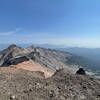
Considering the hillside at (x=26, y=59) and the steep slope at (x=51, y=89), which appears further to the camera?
the hillside at (x=26, y=59)

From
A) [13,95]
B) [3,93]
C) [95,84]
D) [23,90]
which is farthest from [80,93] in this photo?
[3,93]

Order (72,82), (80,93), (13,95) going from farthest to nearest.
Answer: (72,82), (80,93), (13,95)

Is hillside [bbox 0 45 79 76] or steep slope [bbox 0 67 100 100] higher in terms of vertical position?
steep slope [bbox 0 67 100 100]

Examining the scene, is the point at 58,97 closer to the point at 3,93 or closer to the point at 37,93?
the point at 37,93

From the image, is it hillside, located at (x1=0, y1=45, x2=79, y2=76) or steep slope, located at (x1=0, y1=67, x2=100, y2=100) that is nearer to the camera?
steep slope, located at (x1=0, y1=67, x2=100, y2=100)

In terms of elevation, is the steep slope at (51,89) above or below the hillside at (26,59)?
above

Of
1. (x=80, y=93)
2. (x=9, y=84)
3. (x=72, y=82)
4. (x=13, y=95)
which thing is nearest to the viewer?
(x=13, y=95)

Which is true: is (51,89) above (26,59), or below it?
above

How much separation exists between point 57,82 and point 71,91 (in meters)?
1.94

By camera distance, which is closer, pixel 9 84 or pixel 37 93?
pixel 37 93

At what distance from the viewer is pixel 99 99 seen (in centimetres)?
946

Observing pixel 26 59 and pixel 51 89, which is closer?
pixel 51 89

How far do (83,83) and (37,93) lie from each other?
14.4 ft

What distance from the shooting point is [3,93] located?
9.47 meters
